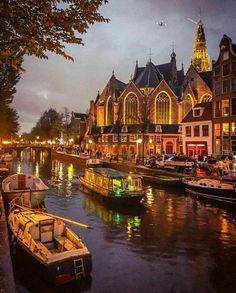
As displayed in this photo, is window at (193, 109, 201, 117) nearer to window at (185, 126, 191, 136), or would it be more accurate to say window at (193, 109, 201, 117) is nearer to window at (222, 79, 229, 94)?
window at (185, 126, 191, 136)

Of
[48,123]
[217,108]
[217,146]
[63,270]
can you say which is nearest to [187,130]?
[217,146]

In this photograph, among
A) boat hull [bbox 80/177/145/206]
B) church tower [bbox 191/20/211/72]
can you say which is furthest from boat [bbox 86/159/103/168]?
church tower [bbox 191/20/211/72]

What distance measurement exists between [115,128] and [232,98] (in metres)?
43.0

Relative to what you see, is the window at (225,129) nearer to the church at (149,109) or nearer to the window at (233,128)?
the window at (233,128)

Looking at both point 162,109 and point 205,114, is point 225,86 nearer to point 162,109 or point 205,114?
point 205,114

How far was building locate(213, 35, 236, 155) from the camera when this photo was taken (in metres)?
54.2

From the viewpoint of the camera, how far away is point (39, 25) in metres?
10.6

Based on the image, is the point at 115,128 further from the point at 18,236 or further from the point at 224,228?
the point at 18,236

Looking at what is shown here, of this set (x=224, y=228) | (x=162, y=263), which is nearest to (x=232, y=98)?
(x=224, y=228)

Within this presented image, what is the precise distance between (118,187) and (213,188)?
31.7 feet

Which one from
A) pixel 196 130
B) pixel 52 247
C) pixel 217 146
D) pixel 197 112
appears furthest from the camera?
pixel 197 112

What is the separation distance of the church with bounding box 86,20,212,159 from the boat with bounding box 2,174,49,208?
41.4 m

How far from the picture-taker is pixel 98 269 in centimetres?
1702

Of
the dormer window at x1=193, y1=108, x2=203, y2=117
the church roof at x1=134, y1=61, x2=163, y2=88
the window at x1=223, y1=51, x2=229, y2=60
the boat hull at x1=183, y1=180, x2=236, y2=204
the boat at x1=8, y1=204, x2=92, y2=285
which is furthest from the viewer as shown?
the church roof at x1=134, y1=61, x2=163, y2=88
